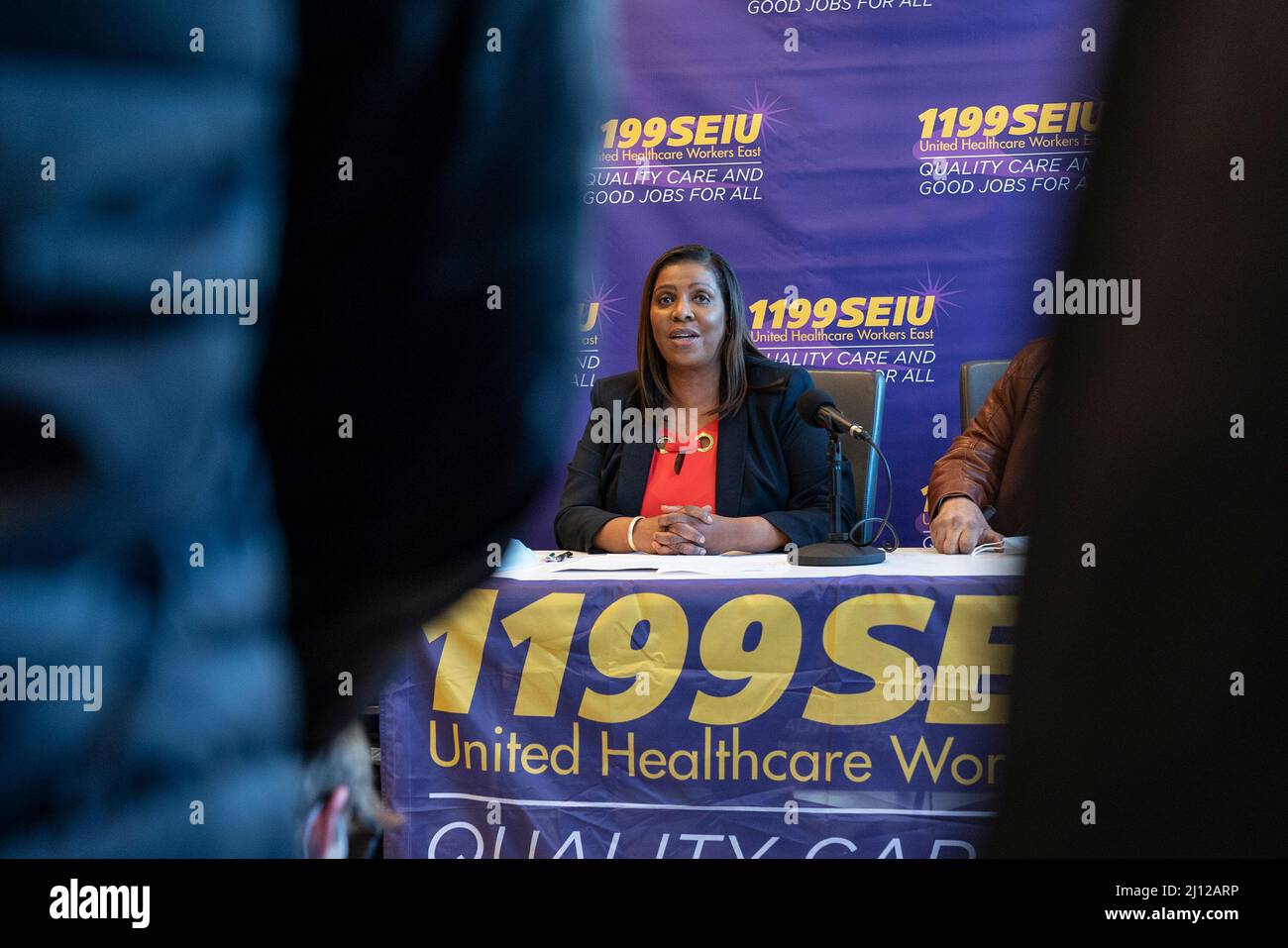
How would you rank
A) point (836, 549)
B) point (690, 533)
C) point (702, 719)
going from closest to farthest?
point (702, 719) < point (836, 549) < point (690, 533)

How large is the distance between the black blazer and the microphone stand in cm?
23

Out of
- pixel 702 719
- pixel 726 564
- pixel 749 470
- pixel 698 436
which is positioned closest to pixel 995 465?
pixel 749 470

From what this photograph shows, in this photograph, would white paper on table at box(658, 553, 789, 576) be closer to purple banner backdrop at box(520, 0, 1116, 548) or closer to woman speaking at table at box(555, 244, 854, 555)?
woman speaking at table at box(555, 244, 854, 555)

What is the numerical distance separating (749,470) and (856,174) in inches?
55.4

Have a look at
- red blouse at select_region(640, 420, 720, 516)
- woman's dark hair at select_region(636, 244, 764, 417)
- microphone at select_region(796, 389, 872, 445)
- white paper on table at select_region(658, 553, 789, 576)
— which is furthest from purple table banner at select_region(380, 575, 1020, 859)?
woman's dark hair at select_region(636, 244, 764, 417)

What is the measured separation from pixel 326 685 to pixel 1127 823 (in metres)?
0.91

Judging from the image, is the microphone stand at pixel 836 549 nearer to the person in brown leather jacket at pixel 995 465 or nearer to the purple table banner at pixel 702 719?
the purple table banner at pixel 702 719

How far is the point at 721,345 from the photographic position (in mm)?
2174

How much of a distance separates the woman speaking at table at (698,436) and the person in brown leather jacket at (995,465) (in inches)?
8.0

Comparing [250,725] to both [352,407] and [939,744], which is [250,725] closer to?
[352,407]

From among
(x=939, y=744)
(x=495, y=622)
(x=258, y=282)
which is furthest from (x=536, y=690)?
(x=258, y=282)

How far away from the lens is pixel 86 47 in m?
1.00

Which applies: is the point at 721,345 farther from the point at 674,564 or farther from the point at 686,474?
the point at 674,564

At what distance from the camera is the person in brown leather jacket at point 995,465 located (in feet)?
6.27
